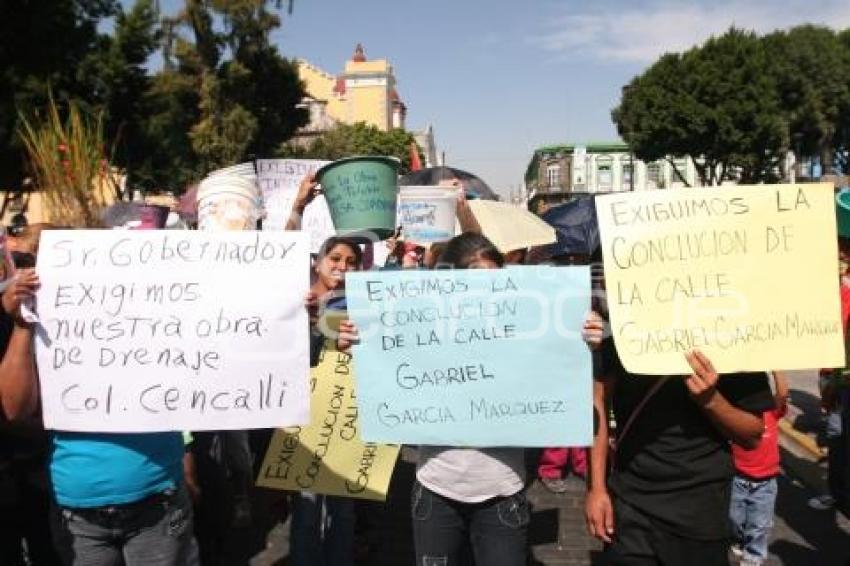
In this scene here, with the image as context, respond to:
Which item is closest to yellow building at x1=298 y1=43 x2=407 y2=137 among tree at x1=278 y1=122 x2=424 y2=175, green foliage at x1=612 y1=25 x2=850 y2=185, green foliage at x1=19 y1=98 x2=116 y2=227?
tree at x1=278 y1=122 x2=424 y2=175

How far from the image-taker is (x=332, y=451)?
323 cm

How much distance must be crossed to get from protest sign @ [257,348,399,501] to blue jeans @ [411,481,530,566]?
0.57m

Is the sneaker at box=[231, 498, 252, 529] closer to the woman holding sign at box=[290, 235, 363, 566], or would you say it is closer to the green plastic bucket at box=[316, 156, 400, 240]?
the woman holding sign at box=[290, 235, 363, 566]

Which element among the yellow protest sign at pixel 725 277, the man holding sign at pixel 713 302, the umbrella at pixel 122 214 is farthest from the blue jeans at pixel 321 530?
the umbrella at pixel 122 214

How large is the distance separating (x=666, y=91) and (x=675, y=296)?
45536 millimetres

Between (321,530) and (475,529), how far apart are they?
941mm

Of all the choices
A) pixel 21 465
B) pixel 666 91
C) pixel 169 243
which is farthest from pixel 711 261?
pixel 666 91

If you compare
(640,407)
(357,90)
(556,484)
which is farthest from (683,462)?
(357,90)

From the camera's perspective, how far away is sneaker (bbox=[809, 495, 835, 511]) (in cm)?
498

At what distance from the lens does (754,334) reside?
217cm

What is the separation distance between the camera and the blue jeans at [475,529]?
8.50 feet

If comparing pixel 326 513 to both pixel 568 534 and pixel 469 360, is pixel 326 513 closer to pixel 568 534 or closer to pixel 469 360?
pixel 469 360

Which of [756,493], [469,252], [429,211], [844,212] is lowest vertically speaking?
[756,493]

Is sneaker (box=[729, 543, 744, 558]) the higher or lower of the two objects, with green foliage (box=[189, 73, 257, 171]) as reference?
lower
